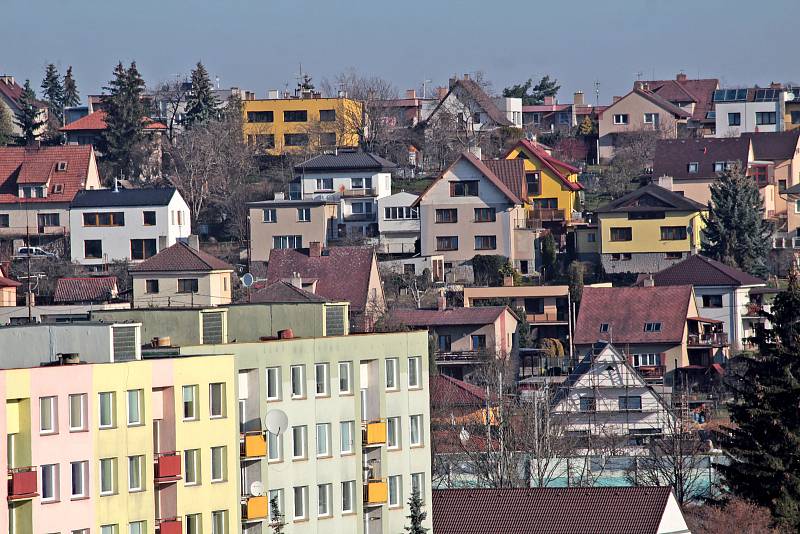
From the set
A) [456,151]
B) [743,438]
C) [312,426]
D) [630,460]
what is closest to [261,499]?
[312,426]

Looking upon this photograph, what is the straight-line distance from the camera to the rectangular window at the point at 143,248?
83312mm

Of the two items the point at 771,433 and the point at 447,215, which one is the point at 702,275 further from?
the point at 771,433

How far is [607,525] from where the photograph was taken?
140 ft

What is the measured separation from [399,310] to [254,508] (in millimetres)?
40295

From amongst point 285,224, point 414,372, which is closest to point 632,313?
point 285,224

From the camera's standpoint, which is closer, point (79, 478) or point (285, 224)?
point (79, 478)

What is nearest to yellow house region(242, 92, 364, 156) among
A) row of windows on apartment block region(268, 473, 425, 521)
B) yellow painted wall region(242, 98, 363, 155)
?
yellow painted wall region(242, 98, 363, 155)

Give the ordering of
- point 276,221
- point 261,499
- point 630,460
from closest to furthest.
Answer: point 261,499 < point 630,460 < point 276,221

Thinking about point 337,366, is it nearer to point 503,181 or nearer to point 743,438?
point 743,438

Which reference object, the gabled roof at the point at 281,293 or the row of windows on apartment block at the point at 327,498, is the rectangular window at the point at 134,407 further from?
the gabled roof at the point at 281,293

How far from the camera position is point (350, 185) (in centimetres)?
8806

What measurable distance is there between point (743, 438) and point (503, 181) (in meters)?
40.7

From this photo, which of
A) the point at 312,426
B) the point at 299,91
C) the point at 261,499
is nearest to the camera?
the point at 261,499

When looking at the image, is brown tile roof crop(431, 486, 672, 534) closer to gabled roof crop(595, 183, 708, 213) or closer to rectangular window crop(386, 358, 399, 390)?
rectangular window crop(386, 358, 399, 390)
